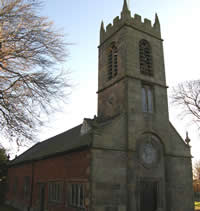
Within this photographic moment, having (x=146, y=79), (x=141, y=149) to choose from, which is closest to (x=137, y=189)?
(x=141, y=149)

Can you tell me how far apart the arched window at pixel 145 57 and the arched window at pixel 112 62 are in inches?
88.8

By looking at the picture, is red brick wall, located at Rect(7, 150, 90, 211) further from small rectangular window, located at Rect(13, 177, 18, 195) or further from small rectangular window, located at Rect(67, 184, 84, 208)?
small rectangular window, located at Rect(13, 177, 18, 195)

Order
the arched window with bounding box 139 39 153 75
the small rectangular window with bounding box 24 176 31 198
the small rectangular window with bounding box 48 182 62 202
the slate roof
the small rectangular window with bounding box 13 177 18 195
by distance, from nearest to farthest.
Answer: the slate roof, the small rectangular window with bounding box 48 182 62 202, the arched window with bounding box 139 39 153 75, the small rectangular window with bounding box 24 176 31 198, the small rectangular window with bounding box 13 177 18 195

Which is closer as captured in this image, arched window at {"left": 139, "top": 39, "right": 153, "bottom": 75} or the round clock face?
the round clock face

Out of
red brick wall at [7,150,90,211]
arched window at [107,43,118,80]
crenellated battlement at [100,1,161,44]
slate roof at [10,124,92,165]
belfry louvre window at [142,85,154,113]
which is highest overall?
crenellated battlement at [100,1,161,44]

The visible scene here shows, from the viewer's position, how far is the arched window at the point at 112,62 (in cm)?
2050

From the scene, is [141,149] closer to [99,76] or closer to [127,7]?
[99,76]

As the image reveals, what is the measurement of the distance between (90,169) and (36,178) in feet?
37.5

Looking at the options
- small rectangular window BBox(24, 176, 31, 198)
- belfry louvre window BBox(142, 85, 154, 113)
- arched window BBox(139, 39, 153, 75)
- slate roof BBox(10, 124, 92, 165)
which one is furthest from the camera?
small rectangular window BBox(24, 176, 31, 198)

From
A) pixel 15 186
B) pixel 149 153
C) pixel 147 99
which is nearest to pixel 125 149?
pixel 149 153

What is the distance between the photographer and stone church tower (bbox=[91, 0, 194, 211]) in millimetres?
15438

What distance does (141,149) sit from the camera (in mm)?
17312

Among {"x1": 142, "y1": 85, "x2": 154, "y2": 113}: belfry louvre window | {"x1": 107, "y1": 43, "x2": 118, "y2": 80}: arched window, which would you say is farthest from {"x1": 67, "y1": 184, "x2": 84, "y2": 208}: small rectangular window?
{"x1": 107, "y1": 43, "x2": 118, "y2": 80}: arched window

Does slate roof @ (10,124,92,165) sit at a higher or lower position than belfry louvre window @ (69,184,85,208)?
higher
